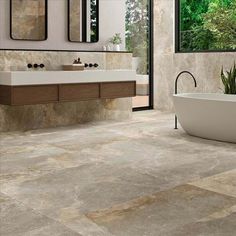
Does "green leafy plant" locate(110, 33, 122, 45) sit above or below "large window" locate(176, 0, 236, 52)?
below

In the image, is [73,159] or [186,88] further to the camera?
[186,88]

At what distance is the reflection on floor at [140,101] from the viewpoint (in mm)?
6801

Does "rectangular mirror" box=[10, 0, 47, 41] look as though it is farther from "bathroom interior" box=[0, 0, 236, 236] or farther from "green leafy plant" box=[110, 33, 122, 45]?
"green leafy plant" box=[110, 33, 122, 45]

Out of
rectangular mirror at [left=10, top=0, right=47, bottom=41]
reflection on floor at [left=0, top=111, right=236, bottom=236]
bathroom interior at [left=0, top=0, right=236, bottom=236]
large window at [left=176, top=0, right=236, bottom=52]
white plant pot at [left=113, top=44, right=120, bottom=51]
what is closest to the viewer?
reflection on floor at [left=0, top=111, right=236, bottom=236]

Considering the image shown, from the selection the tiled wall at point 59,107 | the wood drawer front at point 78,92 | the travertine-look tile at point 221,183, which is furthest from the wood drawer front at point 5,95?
the travertine-look tile at point 221,183

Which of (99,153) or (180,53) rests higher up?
(180,53)

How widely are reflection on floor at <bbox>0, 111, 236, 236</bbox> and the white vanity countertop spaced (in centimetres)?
60

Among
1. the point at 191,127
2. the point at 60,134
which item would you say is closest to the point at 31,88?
the point at 60,134

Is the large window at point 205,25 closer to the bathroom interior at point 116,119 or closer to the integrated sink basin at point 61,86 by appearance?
the bathroom interior at point 116,119

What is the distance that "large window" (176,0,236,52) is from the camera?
20.5 ft

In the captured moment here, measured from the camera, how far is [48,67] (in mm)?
5113

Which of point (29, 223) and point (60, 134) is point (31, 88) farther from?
point (29, 223)

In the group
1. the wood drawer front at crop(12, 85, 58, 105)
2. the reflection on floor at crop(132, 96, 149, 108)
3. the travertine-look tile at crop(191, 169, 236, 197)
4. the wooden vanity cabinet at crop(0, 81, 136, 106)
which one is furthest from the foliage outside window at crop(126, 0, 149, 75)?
the travertine-look tile at crop(191, 169, 236, 197)

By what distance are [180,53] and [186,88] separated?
561 mm
